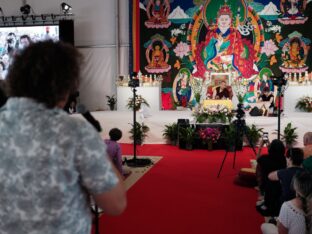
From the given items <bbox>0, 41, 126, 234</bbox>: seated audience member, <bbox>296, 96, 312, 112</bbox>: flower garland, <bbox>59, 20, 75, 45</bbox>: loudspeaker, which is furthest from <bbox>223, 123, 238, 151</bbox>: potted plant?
<bbox>0, 41, 126, 234</bbox>: seated audience member

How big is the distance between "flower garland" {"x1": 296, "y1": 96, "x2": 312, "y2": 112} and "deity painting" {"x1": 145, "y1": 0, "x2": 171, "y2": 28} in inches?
167

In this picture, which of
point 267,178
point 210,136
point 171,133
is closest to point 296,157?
point 267,178

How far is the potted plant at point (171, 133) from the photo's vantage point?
8.07 m

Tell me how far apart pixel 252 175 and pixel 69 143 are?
4.30 meters

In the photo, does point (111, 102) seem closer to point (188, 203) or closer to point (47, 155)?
point (188, 203)

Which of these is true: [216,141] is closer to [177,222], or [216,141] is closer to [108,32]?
[177,222]

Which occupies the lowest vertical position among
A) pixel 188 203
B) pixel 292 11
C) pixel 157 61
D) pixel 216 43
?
pixel 188 203

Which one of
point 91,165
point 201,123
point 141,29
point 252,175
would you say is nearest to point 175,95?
point 141,29

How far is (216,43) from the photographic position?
10859 mm

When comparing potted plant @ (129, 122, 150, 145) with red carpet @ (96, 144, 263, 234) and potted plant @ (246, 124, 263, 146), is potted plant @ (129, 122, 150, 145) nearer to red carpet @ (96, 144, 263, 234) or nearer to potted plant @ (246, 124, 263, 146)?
red carpet @ (96, 144, 263, 234)

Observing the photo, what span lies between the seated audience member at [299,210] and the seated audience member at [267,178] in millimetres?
834

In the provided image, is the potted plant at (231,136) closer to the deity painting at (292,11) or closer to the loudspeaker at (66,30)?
the deity painting at (292,11)

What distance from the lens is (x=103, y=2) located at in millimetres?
11492

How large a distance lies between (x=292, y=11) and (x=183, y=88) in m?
3.66
